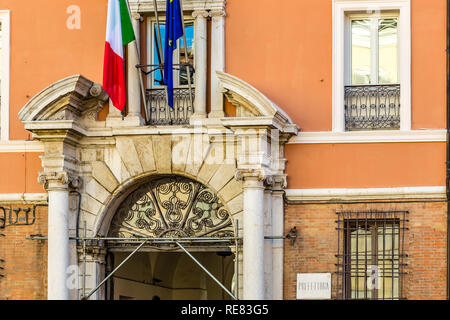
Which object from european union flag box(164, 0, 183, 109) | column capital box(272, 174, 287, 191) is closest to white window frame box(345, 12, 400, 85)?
Answer: column capital box(272, 174, 287, 191)

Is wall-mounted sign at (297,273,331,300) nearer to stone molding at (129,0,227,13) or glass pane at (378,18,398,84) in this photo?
glass pane at (378,18,398,84)

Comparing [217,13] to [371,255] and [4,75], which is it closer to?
[4,75]

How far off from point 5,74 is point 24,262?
3045 mm

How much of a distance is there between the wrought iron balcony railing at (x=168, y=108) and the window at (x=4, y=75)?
7.57ft

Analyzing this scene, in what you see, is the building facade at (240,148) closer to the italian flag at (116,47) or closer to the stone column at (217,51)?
the stone column at (217,51)

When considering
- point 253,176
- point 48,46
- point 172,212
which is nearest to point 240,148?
point 253,176

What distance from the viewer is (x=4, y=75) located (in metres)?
21.1

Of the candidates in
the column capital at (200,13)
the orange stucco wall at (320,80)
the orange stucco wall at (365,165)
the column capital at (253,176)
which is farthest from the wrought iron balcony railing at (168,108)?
the orange stucco wall at (365,165)

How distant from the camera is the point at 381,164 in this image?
781 inches

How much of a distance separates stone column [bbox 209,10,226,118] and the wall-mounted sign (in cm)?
307

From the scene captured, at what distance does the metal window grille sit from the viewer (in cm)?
1975

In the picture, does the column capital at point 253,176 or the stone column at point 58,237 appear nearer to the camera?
the column capital at point 253,176

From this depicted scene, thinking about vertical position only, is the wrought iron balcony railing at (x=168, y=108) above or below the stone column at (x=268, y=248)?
above

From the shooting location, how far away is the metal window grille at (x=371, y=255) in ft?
64.8
